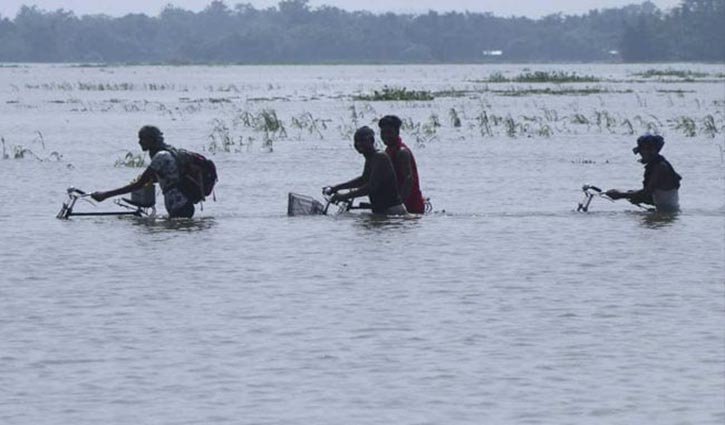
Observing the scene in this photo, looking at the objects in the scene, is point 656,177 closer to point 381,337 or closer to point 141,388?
point 381,337

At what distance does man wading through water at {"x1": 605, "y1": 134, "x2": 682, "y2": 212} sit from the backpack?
4073 millimetres

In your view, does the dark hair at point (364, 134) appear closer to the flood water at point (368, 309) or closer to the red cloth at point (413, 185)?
the red cloth at point (413, 185)

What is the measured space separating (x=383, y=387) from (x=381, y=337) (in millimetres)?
1875

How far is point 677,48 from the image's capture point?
196 meters

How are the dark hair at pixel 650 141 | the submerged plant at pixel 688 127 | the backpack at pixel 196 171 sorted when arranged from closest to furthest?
the backpack at pixel 196 171
the dark hair at pixel 650 141
the submerged plant at pixel 688 127

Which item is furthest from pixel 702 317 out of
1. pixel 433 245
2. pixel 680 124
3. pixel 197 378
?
pixel 680 124

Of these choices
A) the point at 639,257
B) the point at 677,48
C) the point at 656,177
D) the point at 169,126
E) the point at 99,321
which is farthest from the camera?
the point at 677,48

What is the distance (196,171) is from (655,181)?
16.0 feet

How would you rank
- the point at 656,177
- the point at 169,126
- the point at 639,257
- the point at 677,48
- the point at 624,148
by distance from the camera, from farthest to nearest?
1. the point at 677,48
2. the point at 169,126
3. the point at 624,148
4. the point at 656,177
5. the point at 639,257

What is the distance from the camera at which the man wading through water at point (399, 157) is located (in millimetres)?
19906

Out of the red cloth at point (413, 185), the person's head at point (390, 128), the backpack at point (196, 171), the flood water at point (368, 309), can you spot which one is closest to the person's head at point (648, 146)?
the flood water at point (368, 309)

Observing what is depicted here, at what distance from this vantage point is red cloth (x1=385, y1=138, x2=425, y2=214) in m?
20.2

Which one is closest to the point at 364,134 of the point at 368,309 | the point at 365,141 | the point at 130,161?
the point at 365,141

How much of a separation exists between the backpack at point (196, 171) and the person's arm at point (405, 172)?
190cm
